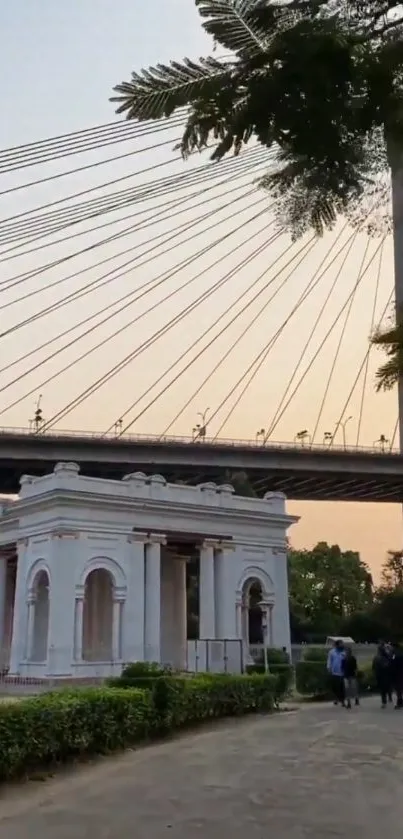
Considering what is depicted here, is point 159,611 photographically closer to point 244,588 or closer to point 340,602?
point 244,588

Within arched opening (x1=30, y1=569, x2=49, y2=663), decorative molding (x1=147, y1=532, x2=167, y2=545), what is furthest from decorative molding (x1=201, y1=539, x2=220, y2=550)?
arched opening (x1=30, y1=569, x2=49, y2=663)

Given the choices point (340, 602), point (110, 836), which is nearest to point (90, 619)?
point (110, 836)

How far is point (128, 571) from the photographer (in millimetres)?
27344

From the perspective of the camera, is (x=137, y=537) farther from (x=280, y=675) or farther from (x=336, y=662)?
(x=336, y=662)

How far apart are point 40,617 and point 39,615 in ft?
0.24

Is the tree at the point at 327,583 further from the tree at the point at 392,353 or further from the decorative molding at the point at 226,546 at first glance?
the tree at the point at 392,353

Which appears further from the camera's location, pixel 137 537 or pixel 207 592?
pixel 207 592

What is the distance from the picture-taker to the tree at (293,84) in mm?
4320

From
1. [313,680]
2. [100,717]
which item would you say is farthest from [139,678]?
[313,680]

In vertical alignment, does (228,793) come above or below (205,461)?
below

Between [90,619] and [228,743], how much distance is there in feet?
52.4

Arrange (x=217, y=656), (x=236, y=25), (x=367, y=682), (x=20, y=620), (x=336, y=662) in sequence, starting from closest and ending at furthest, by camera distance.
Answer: (x=236, y=25) < (x=336, y=662) < (x=367, y=682) < (x=217, y=656) < (x=20, y=620)

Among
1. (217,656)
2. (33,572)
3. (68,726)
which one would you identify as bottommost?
(68,726)

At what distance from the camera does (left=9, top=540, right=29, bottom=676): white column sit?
27016mm
